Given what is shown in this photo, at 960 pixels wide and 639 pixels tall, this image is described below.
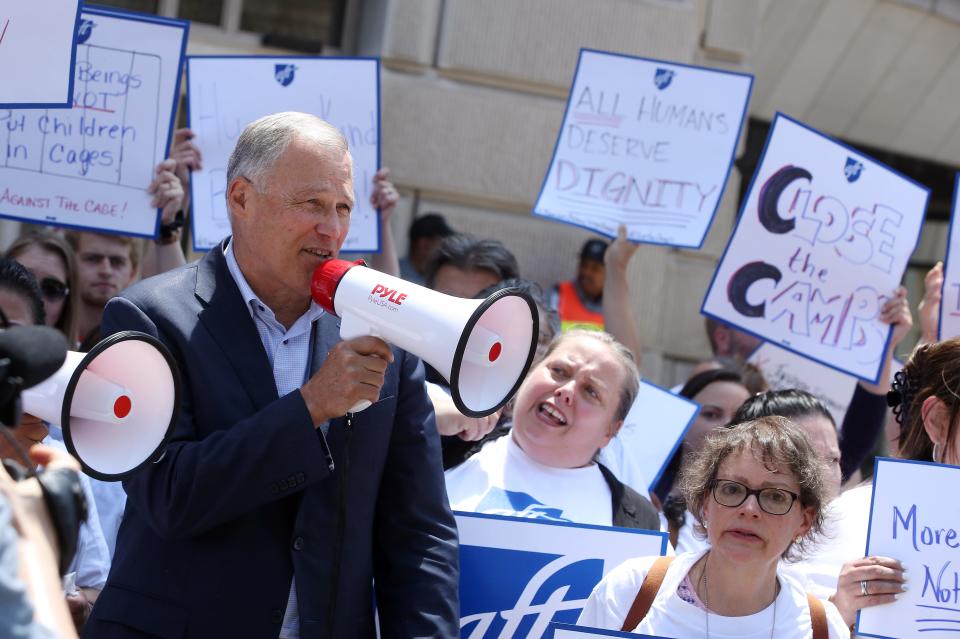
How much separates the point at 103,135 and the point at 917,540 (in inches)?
116

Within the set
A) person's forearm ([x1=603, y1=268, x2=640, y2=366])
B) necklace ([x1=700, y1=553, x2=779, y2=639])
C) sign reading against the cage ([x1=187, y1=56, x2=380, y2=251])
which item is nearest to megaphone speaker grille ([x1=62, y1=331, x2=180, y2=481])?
necklace ([x1=700, y1=553, x2=779, y2=639])

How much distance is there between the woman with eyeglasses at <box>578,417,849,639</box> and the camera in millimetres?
3180

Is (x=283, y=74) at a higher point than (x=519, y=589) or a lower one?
higher

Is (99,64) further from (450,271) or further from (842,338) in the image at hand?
(842,338)

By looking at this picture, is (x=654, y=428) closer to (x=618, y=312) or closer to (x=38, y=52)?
(x=618, y=312)

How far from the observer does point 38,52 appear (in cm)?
396

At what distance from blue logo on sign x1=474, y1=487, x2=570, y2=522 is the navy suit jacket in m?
0.68

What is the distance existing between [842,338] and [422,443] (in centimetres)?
243

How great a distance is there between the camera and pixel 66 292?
4625mm

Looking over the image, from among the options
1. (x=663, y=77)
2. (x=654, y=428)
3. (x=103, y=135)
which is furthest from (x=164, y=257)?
(x=663, y=77)

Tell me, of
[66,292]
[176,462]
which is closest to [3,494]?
[176,462]

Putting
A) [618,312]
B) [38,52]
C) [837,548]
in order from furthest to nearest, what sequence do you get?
[618,312] < [38,52] < [837,548]

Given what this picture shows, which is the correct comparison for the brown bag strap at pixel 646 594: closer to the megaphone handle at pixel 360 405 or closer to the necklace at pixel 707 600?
the necklace at pixel 707 600

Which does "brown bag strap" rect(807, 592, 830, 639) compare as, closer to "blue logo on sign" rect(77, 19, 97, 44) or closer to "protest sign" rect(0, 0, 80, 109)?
"protest sign" rect(0, 0, 80, 109)
